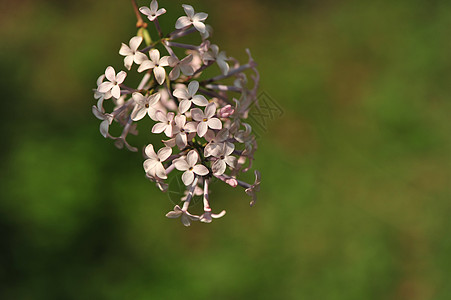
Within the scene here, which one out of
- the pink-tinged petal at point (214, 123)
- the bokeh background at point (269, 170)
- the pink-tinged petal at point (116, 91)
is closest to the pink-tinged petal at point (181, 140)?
the pink-tinged petal at point (214, 123)

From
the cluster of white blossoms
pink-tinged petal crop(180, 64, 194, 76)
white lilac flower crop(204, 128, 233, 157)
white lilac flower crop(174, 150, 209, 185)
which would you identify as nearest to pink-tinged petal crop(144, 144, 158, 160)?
the cluster of white blossoms

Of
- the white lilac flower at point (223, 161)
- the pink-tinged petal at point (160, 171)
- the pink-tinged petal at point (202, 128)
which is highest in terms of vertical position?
the pink-tinged petal at point (202, 128)

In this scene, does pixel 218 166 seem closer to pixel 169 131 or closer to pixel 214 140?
pixel 214 140

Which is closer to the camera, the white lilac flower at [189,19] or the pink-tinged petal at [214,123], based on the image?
the pink-tinged petal at [214,123]

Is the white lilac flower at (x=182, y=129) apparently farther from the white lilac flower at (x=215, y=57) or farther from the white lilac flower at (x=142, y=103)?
the white lilac flower at (x=215, y=57)

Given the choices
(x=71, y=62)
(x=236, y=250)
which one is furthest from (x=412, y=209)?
(x=71, y=62)
